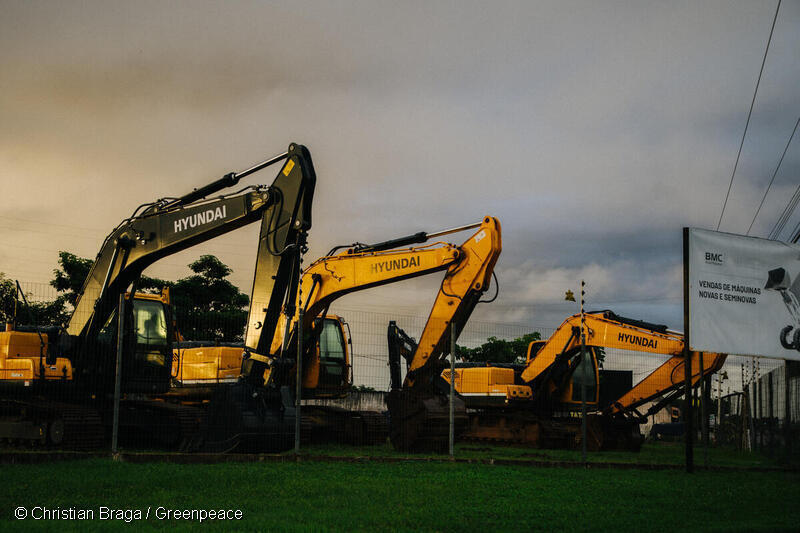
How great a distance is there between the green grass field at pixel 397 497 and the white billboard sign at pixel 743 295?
2288mm

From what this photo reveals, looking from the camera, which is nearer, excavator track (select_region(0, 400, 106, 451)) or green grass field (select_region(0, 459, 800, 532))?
green grass field (select_region(0, 459, 800, 532))

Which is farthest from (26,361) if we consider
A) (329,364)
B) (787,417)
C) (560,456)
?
(787,417)

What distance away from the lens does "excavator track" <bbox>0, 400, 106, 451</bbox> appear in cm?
1482

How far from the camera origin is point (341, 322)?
20953 mm

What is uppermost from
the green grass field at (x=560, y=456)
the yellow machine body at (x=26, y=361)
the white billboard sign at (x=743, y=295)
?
the white billboard sign at (x=743, y=295)

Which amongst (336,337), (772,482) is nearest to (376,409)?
(336,337)

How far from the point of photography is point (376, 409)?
21.0 metres

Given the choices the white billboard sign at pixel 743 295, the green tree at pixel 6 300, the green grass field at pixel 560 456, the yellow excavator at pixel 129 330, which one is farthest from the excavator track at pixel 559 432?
the green tree at pixel 6 300

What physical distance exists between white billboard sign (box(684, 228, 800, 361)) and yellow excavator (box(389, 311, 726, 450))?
841cm

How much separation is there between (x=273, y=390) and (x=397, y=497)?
18.8 ft

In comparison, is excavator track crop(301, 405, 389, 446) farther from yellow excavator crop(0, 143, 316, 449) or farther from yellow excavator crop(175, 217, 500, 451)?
yellow excavator crop(0, 143, 316, 449)

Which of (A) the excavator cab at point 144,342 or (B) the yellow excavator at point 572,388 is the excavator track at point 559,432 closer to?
(B) the yellow excavator at point 572,388

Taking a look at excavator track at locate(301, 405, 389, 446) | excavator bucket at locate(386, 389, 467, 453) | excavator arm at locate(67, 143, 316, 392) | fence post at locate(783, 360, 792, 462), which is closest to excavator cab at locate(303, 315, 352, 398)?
excavator track at locate(301, 405, 389, 446)

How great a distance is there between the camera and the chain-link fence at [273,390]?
14828 mm
